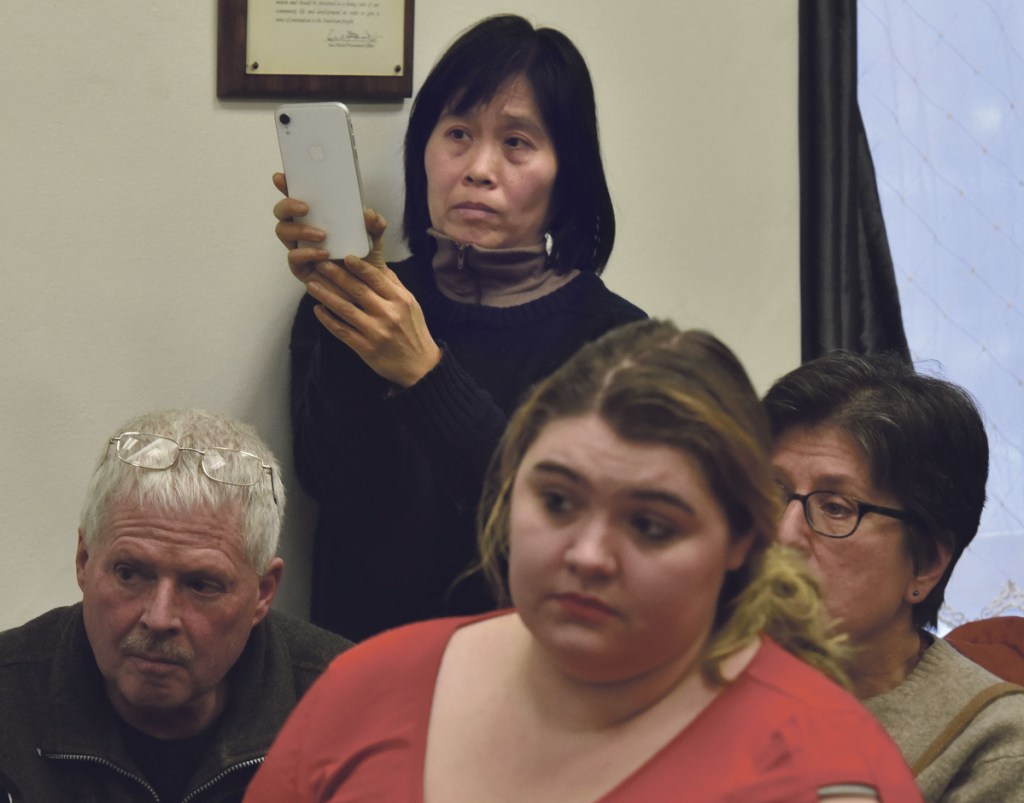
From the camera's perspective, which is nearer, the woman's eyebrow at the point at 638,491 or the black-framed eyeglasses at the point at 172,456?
the woman's eyebrow at the point at 638,491

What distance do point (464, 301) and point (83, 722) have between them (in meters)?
0.85

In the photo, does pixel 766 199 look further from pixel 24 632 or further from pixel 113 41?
pixel 24 632

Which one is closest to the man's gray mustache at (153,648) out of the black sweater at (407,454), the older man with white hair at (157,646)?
the older man with white hair at (157,646)

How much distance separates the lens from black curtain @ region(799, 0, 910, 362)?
9.41 feet

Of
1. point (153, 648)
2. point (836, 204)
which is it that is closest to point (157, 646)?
point (153, 648)

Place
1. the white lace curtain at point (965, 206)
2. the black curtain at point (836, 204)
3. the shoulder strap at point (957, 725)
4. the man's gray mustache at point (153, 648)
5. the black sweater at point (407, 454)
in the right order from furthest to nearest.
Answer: the white lace curtain at point (965, 206) < the black curtain at point (836, 204) < the black sweater at point (407, 454) < the man's gray mustache at point (153, 648) < the shoulder strap at point (957, 725)

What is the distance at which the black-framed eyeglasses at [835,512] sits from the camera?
5.95ft

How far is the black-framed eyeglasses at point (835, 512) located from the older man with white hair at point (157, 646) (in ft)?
2.39

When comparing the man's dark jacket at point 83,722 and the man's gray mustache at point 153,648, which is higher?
the man's gray mustache at point 153,648

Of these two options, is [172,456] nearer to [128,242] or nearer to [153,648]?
[153,648]

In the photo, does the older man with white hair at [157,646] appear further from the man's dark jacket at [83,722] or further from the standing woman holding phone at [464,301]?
the standing woman holding phone at [464,301]

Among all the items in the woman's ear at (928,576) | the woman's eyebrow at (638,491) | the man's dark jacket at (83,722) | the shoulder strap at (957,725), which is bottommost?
the man's dark jacket at (83,722)

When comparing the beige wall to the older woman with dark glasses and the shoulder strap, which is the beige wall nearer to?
the older woman with dark glasses

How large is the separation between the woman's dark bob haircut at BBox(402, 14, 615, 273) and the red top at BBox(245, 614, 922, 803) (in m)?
1.13
